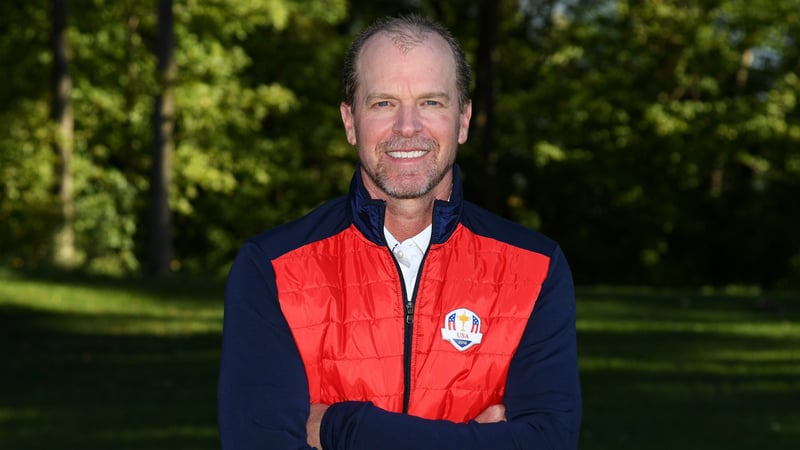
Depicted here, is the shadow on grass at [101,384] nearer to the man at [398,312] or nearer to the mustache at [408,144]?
the man at [398,312]

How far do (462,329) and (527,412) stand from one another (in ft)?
A: 1.04

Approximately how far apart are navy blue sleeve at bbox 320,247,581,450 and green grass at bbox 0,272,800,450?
7.57 meters

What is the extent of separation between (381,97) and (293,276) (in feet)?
1.83

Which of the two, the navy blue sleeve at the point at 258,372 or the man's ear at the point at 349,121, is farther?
the man's ear at the point at 349,121

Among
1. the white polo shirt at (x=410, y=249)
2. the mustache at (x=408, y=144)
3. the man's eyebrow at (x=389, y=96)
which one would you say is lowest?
the white polo shirt at (x=410, y=249)

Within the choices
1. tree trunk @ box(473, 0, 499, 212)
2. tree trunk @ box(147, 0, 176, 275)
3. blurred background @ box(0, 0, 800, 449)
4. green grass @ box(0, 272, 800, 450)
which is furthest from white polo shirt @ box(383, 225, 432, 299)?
tree trunk @ box(473, 0, 499, 212)

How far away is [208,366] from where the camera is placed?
16.4 m

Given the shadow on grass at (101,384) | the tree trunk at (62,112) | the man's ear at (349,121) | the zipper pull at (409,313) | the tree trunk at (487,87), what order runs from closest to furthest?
the zipper pull at (409,313)
the man's ear at (349,121)
the shadow on grass at (101,384)
the tree trunk at (62,112)
the tree trunk at (487,87)

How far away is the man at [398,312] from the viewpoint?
3898 mm

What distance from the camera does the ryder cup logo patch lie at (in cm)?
394

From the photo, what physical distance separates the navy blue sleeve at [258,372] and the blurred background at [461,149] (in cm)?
2028

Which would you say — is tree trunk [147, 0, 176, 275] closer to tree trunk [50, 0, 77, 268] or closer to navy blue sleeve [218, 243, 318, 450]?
tree trunk [50, 0, 77, 268]

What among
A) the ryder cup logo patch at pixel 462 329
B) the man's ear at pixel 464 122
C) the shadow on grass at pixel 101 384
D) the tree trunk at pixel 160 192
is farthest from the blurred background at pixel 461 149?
the ryder cup logo patch at pixel 462 329

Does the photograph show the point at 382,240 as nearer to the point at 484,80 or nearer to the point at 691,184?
the point at 484,80
